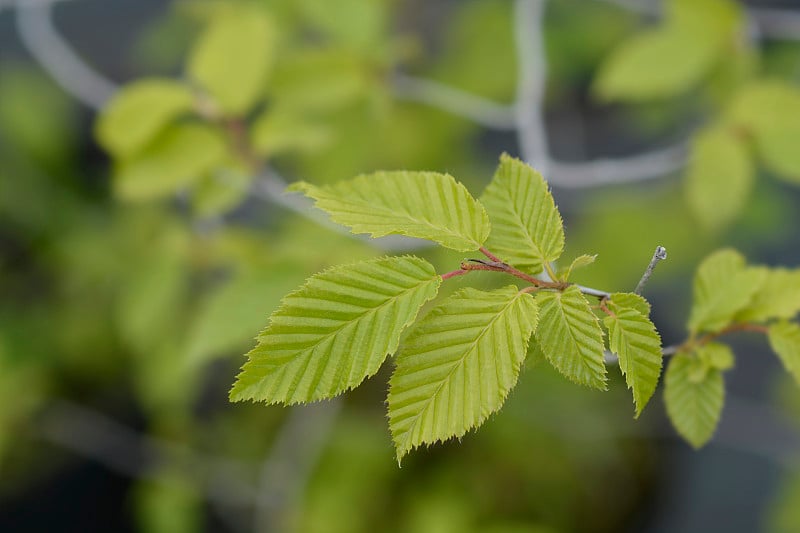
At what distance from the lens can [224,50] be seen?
0.88 m

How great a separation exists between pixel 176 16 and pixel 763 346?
5.01 ft

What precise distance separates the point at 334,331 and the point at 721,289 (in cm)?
30

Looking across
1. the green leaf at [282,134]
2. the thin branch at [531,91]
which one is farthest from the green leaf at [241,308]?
the thin branch at [531,91]

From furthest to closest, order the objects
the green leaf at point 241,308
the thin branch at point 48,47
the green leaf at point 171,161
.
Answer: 1. the thin branch at point 48,47
2. the green leaf at point 171,161
3. the green leaf at point 241,308

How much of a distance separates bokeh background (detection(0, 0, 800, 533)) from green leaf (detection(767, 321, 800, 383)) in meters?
0.38

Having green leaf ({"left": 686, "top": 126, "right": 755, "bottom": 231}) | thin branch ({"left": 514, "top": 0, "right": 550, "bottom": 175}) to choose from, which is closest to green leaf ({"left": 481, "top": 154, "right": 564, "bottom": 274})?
thin branch ({"left": 514, "top": 0, "right": 550, "bottom": 175})

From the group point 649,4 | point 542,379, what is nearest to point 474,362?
point 542,379

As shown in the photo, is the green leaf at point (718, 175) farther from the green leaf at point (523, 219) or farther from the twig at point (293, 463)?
the twig at point (293, 463)

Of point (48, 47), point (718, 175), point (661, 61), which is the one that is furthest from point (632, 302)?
point (48, 47)

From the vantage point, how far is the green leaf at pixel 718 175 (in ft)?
2.92

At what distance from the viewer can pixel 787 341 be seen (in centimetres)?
52

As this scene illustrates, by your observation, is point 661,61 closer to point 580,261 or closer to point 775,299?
point 775,299

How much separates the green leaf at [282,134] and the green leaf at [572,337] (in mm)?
523

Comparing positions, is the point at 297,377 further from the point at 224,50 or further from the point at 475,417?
the point at 224,50
